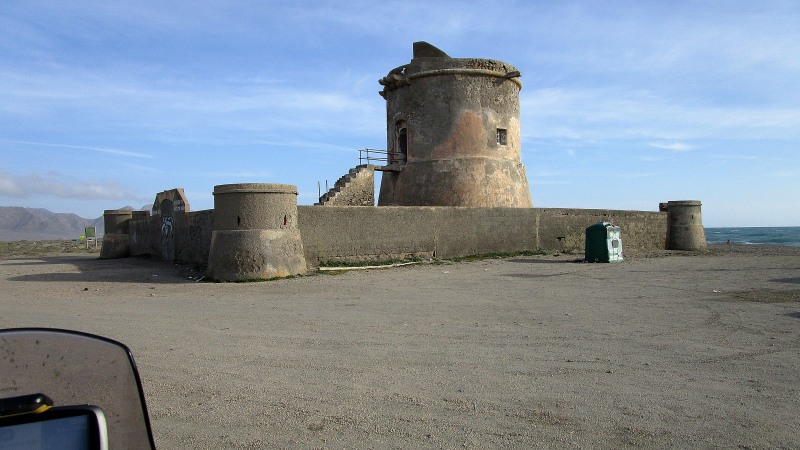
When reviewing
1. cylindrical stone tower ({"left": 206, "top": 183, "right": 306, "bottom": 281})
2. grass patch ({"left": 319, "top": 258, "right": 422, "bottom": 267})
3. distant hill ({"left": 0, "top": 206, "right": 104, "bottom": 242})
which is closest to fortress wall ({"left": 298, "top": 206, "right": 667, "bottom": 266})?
grass patch ({"left": 319, "top": 258, "right": 422, "bottom": 267})

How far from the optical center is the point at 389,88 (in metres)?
23.1

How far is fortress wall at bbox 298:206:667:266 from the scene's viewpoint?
14.9 m

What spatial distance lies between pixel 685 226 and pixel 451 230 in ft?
41.8

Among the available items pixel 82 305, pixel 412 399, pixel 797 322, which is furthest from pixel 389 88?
pixel 412 399

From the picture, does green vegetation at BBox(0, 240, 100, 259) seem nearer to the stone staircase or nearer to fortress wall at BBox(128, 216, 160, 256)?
fortress wall at BBox(128, 216, 160, 256)

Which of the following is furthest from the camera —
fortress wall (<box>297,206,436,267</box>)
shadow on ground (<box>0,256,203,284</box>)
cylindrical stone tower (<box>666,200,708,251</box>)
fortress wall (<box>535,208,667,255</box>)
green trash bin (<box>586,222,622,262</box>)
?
cylindrical stone tower (<box>666,200,708,251</box>)

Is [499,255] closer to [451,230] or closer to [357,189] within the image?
[451,230]

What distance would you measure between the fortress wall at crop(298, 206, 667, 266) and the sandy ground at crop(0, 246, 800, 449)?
3856 millimetres

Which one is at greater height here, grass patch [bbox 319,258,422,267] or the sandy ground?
grass patch [bbox 319,258,422,267]

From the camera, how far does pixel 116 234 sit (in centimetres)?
2050

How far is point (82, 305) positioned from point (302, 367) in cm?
578

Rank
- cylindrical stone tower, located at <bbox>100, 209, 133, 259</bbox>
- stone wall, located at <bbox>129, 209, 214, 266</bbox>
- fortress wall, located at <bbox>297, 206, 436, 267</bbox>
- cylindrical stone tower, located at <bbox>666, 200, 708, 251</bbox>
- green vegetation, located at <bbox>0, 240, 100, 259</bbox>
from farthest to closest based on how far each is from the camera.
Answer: cylindrical stone tower, located at <bbox>666, 200, 708, 251</bbox> → green vegetation, located at <bbox>0, 240, 100, 259</bbox> → cylindrical stone tower, located at <bbox>100, 209, 133, 259</bbox> → stone wall, located at <bbox>129, 209, 214, 266</bbox> → fortress wall, located at <bbox>297, 206, 436, 267</bbox>

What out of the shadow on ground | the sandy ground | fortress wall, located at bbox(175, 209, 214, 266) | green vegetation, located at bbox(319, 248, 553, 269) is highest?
fortress wall, located at bbox(175, 209, 214, 266)

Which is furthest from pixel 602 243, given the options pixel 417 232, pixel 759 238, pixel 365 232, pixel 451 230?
pixel 759 238
